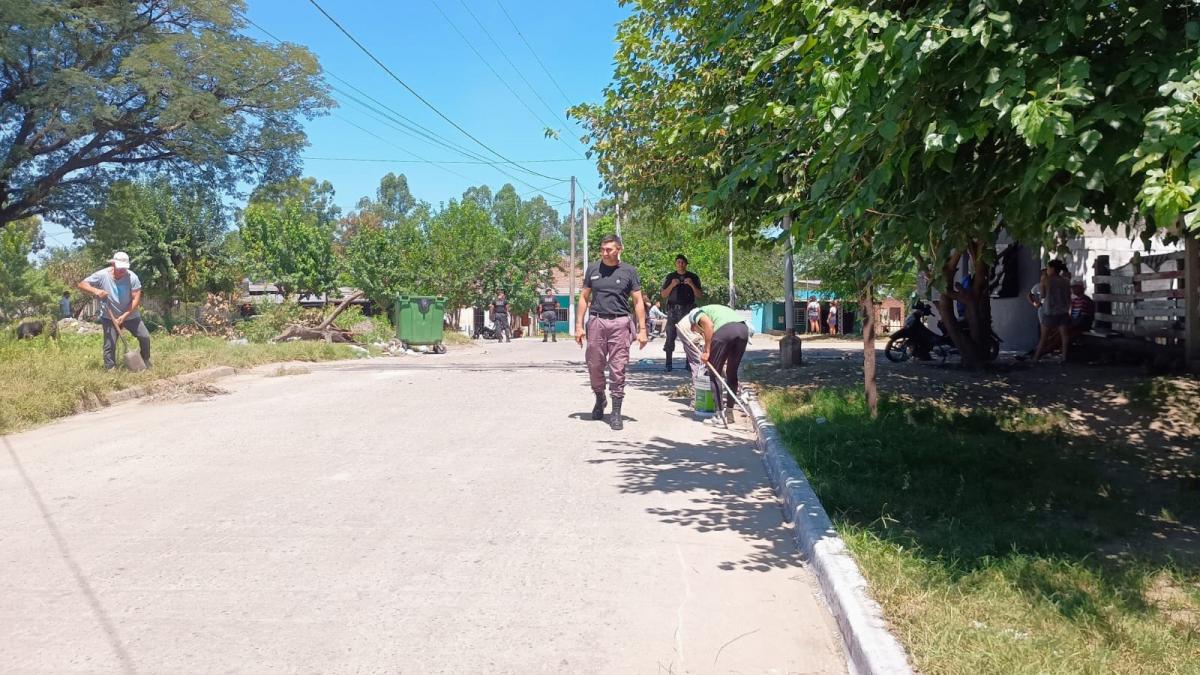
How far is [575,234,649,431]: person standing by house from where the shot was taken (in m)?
8.73

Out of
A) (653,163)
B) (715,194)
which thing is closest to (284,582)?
(715,194)

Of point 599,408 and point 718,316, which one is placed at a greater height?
point 718,316

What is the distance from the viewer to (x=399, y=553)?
4785 millimetres

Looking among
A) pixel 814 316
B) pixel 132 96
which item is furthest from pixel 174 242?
pixel 814 316

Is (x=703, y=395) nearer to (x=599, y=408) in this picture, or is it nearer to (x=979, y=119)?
(x=599, y=408)

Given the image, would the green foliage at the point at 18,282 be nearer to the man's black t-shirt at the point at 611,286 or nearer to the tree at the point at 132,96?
the tree at the point at 132,96

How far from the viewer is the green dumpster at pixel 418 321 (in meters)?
22.2

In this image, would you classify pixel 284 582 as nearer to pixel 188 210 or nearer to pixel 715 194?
pixel 715 194

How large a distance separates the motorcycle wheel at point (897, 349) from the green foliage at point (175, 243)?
22.9m

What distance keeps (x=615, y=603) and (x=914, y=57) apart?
9.04 feet

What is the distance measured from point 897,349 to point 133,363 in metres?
12.3

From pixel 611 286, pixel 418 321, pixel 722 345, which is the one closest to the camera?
pixel 611 286

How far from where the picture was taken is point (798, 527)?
5199 millimetres

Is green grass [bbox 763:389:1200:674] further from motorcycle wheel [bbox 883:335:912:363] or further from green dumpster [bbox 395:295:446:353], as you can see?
green dumpster [bbox 395:295:446:353]
